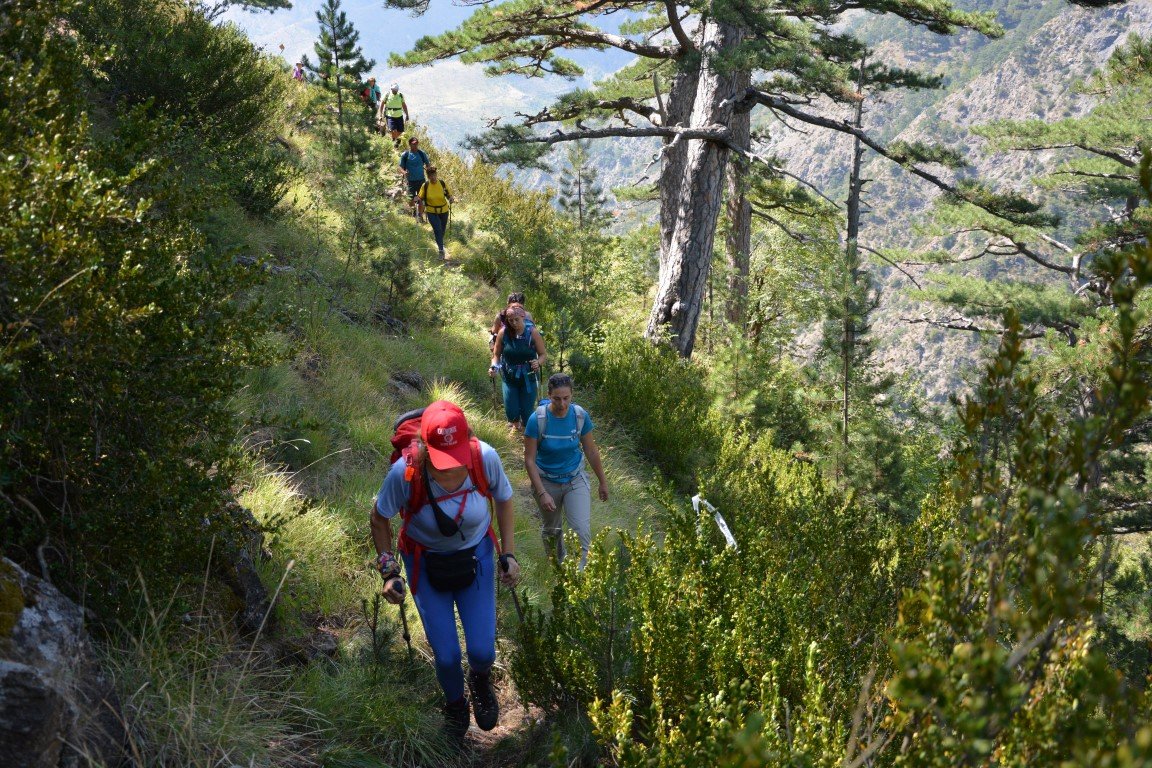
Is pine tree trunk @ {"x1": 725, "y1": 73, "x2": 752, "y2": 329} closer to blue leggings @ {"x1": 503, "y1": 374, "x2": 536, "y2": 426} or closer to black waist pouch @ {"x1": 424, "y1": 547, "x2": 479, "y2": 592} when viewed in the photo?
blue leggings @ {"x1": 503, "y1": 374, "x2": 536, "y2": 426}

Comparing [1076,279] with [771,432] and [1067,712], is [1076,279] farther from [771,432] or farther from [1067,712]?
[1067,712]

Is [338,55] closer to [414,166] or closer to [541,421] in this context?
[414,166]

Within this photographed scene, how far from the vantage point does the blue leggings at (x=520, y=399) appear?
22.6 feet

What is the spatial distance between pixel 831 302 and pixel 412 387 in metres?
4.44

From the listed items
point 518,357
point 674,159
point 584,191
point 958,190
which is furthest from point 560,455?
point 584,191

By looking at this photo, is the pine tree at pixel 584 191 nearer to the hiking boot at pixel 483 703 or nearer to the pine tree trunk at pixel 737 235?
the pine tree trunk at pixel 737 235

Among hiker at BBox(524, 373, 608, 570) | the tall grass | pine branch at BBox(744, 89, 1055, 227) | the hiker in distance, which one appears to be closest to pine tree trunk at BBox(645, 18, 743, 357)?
pine branch at BBox(744, 89, 1055, 227)

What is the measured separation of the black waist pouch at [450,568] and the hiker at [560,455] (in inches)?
62.0

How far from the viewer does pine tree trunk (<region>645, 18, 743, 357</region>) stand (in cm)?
945

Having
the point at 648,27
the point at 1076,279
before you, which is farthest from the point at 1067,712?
the point at 1076,279

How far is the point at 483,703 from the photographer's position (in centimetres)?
365

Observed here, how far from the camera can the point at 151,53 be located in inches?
316

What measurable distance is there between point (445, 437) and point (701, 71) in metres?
8.00

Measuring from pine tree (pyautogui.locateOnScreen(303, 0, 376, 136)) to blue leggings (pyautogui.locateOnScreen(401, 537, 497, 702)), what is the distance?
10.7 meters
